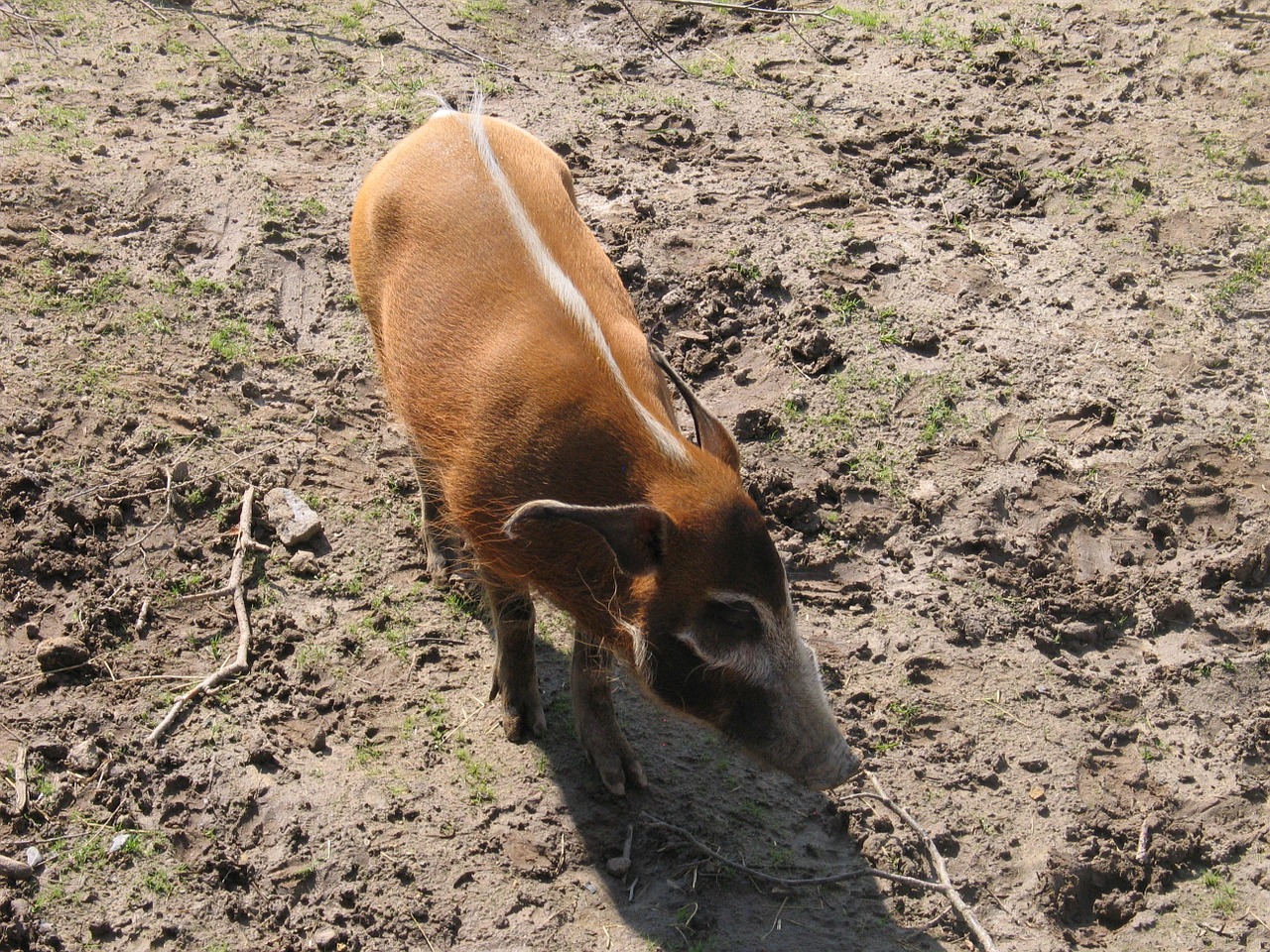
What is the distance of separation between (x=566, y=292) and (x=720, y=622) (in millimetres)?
1331

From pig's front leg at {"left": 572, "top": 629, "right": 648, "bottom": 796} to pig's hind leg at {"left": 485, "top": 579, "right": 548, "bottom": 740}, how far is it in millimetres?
194

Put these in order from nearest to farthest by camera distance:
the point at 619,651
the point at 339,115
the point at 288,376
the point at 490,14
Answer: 1. the point at 619,651
2. the point at 288,376
3. the point at 339,115
4. the point at 490,14

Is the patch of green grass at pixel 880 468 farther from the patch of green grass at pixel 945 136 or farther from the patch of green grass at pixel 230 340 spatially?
the patch of green grass at pixel 230 340

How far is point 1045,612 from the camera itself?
4.61 meters

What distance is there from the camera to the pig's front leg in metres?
4.05

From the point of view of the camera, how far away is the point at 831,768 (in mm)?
3492

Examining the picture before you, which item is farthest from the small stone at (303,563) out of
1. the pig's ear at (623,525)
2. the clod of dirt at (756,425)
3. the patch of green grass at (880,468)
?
the patch of green grass at (880,468)

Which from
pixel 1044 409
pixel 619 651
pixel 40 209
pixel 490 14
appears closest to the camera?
pixel 619 651

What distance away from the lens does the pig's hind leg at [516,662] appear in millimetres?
4133

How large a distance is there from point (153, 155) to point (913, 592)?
5507 mm

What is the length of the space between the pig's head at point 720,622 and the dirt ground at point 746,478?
0.64m

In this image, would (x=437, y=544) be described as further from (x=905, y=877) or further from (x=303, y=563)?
(x=905, y=877)

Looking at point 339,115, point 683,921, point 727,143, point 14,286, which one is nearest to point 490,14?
point 339,115

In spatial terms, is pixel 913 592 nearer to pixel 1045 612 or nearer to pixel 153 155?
pixel 1045 612
